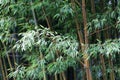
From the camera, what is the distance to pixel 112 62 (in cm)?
366

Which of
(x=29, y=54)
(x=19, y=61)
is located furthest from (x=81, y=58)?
(x=19, y=61)

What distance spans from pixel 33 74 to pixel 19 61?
109 centimetres

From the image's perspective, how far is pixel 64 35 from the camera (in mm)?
3445

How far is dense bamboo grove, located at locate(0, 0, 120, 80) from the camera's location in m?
2.97

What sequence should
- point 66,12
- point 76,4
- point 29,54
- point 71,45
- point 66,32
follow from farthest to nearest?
point 29,54 < point 66,32 < point 76,4 < point 66,12 < point 71,45

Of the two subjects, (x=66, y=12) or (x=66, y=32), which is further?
(x=66, y=32)

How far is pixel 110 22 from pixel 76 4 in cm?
50

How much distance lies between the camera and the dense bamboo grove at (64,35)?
2.97 m

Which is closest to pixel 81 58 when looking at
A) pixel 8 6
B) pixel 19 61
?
pixel 8 6

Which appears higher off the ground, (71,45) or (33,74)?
(71,45)

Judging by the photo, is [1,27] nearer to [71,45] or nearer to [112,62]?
[71,45]

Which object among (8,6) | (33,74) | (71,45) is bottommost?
(33,74)

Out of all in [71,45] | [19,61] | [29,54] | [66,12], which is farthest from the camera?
[19,61]

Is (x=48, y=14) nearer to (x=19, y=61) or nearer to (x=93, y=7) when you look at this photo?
(x=93, y=7)
